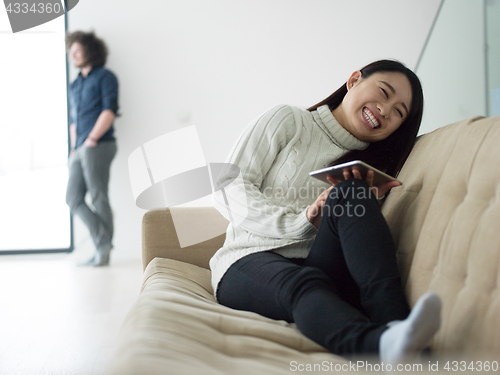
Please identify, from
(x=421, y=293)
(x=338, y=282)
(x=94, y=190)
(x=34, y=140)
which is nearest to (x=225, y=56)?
(x=94, y=190)

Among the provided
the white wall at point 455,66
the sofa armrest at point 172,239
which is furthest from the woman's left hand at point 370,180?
the white wall at point 455,66

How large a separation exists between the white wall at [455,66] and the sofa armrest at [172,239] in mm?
1387

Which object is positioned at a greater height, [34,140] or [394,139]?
[394,139]

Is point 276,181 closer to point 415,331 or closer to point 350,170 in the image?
point 350,170

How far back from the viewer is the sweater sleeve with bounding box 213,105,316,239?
1018 mm

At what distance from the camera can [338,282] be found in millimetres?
880

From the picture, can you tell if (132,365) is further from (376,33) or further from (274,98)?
(376,33)

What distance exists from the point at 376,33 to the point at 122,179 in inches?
91.4

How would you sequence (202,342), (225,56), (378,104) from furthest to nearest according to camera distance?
(225,56)
(378,104)
(202,342)

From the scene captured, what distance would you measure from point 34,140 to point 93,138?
2.53 feet

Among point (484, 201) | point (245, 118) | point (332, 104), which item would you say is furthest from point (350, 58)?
point (484, 201)

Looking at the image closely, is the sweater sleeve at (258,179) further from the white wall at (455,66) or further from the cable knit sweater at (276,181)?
the white wall at (455,66)

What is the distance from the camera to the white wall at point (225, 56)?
3.25 m

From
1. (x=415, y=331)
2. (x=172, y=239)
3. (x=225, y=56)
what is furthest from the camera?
(x=225, y=56)
